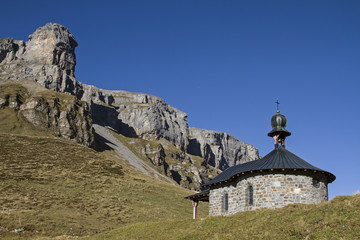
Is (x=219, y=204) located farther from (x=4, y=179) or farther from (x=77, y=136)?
(x=77, y=136)

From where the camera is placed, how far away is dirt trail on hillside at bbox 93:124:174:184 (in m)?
151

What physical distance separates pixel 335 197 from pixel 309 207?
11.9ft

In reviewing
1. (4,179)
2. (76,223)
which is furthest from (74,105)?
(76,223)

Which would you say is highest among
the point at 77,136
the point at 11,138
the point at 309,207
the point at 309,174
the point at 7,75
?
the point at 7,75

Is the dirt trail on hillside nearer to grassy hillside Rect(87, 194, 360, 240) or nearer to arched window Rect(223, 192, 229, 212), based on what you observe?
arched window Rect(223, 192, 229, 212)

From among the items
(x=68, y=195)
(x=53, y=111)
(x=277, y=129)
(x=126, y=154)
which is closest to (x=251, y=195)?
(x=277, y=129)

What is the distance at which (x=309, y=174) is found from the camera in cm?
3005

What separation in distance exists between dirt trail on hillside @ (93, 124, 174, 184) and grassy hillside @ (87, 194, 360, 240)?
118013 mm

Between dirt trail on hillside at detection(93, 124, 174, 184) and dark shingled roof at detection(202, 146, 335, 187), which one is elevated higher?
dirt trail on hillside at detection(93, 124, 174, 184)

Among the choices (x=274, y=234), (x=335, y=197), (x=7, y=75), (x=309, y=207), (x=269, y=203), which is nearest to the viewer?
(x=274, y=234)

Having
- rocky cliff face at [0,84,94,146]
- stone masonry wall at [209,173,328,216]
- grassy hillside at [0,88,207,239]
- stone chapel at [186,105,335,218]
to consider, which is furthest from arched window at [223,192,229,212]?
rocky cliff face at [0,84,94,146]

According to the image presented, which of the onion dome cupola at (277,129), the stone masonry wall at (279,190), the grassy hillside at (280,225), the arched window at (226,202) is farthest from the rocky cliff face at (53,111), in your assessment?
the grassy hillside at (280,225)

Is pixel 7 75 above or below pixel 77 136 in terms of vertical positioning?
above

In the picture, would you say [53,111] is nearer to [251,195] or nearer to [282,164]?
[251,195]
